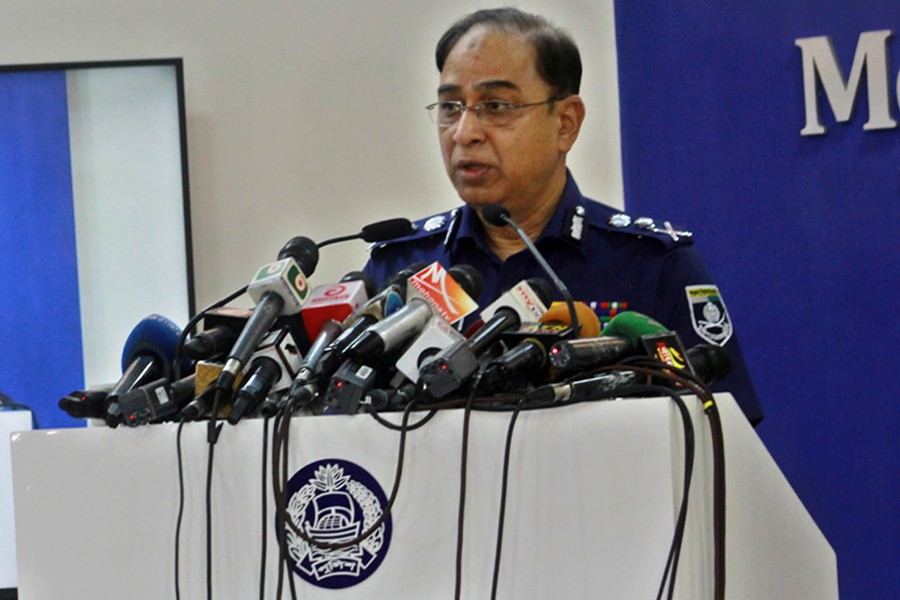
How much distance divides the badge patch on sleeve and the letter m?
3.63 feet

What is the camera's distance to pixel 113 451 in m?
1.17

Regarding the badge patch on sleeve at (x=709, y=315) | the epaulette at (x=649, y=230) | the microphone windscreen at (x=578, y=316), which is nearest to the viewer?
the microphone windscreen at (x=578, y=316)

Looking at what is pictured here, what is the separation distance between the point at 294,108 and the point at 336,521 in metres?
2.07

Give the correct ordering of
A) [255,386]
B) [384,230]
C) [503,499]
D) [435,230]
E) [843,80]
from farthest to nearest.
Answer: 1. [843,80]
2. [435,230]
3. [384,230]
4. [255,386]
5. [503,499]

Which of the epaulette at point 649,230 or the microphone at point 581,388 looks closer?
the microphone at point 581,388

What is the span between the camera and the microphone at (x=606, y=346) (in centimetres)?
110

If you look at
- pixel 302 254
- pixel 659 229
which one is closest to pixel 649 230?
pixel 659 229

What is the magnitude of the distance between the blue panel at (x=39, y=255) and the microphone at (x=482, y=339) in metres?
1.92

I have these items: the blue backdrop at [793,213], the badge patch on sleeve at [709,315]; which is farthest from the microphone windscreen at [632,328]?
the blue backdrop at [793,213]

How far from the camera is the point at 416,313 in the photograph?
1.21 metres

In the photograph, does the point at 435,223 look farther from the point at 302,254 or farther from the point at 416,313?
the point at 416,313

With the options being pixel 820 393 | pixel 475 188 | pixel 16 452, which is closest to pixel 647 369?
pixel 16 452

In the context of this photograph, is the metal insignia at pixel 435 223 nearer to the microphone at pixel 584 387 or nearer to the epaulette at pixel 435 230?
the epaulette at pixel 435 230

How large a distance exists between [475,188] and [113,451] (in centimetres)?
97
